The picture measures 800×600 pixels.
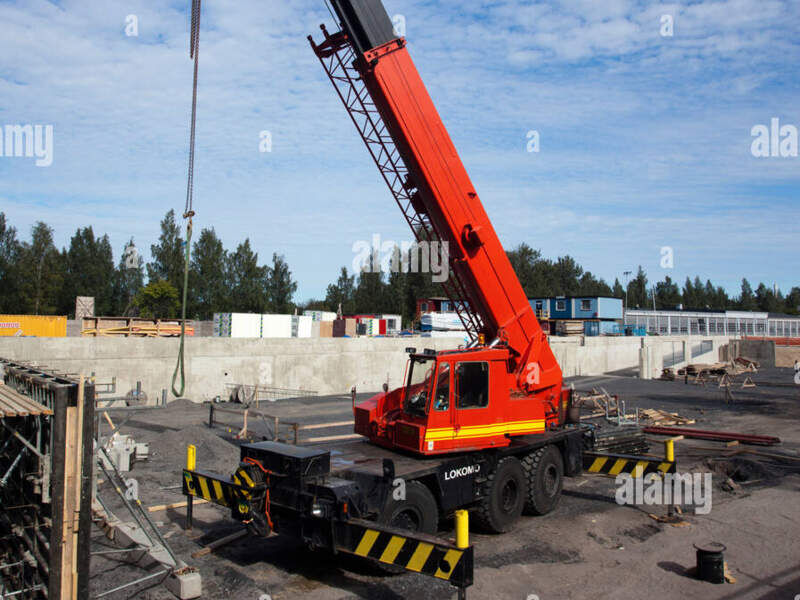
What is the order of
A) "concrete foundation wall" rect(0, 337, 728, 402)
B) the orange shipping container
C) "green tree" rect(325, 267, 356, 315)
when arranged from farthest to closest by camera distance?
1. "green tree" rect(325, 267, 356, 315)
2. the orange shipping container
3. "concrete foundation wall" rect(0, 337, 728, 402)

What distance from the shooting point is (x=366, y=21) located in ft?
33.0

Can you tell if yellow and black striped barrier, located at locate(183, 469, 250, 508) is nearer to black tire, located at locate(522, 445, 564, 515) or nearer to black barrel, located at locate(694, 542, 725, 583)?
black tire, located at locate(522, 445, 564, 515)

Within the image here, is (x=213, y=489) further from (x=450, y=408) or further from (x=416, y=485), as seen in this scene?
(x=450, y=408)

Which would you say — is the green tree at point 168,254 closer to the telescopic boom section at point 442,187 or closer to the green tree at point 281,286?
the green tree at point 281,286

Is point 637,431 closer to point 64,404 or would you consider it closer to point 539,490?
point 539,490

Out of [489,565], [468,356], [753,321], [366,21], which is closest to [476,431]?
[468,356]

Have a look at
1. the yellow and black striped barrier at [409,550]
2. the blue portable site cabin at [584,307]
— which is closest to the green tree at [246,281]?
the blue portable site cabin at [584,307]

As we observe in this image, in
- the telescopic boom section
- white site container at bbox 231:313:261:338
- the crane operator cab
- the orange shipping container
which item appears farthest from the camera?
white site container at bbox 231:313:261:338

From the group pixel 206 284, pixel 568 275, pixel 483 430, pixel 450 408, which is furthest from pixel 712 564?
pixel 568 275

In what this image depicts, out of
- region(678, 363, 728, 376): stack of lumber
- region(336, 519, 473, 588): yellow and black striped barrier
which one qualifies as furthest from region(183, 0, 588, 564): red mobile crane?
region(678, 363, 728, 376): stack of lumber

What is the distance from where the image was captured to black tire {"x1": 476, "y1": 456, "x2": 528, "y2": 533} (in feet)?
28.8

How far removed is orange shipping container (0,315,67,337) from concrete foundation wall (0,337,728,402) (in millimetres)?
8922

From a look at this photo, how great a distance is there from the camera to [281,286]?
192 ft

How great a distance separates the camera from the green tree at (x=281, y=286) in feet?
191
